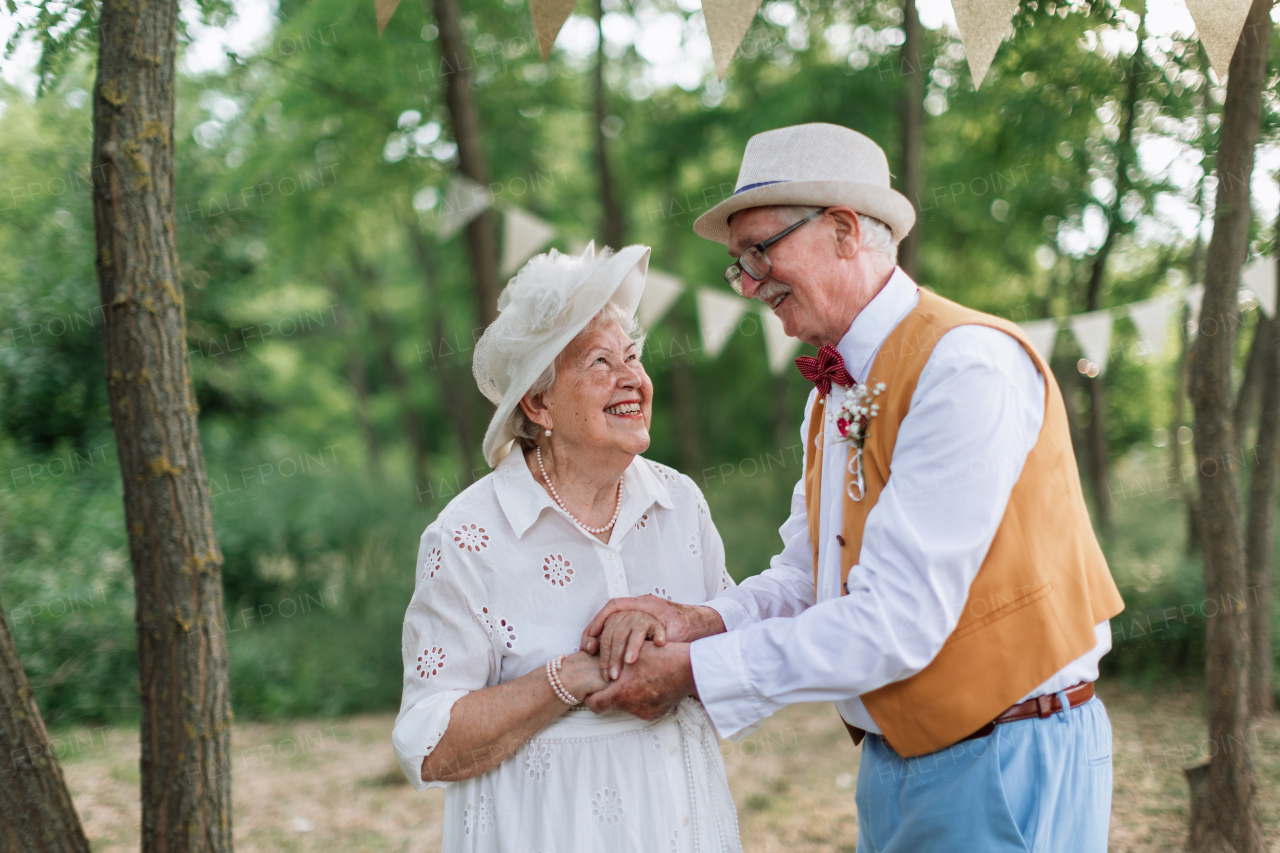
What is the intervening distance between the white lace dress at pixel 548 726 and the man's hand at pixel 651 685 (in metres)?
0.12

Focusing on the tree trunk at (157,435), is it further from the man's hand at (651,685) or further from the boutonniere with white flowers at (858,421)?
the boutonniere with white flowers at (858,421)

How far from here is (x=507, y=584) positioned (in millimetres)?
2154

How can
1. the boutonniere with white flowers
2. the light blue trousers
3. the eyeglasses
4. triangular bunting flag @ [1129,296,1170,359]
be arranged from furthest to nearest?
triangular bunting flag @ [1129,296,1170,359]
the eyeglasses
the boutonniere with white flowers
the light blue trousers

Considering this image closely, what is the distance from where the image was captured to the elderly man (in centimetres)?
179

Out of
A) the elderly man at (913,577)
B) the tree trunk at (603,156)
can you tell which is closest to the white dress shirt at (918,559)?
the elderly man at (913,577)

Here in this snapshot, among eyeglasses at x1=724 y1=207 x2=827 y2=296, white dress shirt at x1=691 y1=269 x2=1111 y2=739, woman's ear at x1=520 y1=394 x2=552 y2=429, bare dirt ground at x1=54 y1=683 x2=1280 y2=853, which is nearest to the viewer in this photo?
white dress shirt at x1=691 y1=269 x2=1111 y2=739

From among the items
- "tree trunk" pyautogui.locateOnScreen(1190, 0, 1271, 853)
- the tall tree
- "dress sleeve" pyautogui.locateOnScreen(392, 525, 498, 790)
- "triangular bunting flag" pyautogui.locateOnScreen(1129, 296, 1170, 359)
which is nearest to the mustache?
"dress sleeve" pyautogui.locateOnScreen(392, 525, 498, 790)

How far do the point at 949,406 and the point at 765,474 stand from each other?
11788 mm

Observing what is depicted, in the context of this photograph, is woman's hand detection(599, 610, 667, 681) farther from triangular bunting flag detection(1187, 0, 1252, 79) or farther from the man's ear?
triangular bunting flag detection(1187, 0, 1252, 79)

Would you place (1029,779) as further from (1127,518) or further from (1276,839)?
(1127,518)

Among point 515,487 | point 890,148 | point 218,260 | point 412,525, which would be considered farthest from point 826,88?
point 515,487

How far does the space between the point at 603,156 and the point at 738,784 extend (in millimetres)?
6981

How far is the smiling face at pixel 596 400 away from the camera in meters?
2.25

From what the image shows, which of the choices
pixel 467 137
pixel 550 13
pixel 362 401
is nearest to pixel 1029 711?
pixel 550 13
